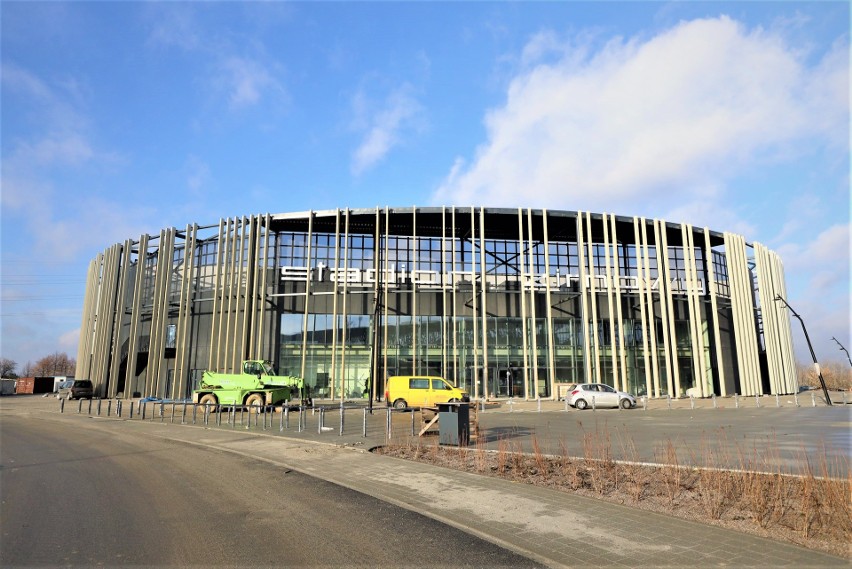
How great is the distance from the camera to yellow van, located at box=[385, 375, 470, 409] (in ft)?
93.0

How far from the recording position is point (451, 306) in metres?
42.0

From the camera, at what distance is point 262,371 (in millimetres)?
30438

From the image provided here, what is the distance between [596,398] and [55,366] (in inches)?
6421

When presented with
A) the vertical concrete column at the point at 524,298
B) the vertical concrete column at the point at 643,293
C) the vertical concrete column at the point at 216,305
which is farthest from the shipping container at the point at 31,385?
the vertical concrete column at the point at 643,293

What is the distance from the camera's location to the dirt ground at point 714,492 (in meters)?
6.14

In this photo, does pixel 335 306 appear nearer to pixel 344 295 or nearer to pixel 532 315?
pixel 344 295

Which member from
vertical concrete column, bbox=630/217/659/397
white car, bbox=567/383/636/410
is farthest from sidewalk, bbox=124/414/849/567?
vertical concrete column, bbox=630/217/659/397

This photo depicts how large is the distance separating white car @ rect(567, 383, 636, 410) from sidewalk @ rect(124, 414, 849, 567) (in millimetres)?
20746

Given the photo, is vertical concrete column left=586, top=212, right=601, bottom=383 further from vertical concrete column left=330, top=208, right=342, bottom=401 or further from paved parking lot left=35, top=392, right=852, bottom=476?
paved parking lot left=35, top=392, right=852, bottom=476

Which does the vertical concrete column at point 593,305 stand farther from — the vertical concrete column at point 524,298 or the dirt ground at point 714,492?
the dirt ground at point 714,492

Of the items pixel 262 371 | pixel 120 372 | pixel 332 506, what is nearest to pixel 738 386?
pixel 262 371

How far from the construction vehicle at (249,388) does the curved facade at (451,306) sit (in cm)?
852

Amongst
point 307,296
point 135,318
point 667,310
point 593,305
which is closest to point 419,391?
point 307,296

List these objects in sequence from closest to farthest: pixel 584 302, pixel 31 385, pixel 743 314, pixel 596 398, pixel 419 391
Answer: pixel 419 391, pixel 596 398, pixel 584 302, pixel 743 314, pixel 31 385
